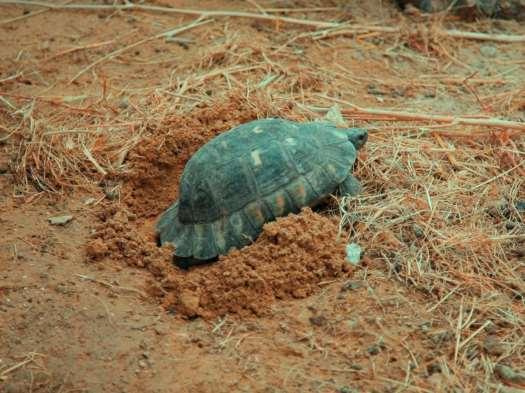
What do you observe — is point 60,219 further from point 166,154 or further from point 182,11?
point 182,11

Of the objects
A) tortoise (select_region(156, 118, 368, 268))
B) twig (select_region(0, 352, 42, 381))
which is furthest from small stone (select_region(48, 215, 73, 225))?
twig (select_region(0, 352, 42, 381))

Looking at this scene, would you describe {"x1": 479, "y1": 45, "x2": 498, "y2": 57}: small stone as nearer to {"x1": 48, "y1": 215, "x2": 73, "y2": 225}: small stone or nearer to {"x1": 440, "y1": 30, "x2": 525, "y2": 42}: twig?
{"x1": 440, "y1": 30, "x2": 525, "y2": 42}: twig

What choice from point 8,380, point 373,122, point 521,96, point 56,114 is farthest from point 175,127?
point 521,96

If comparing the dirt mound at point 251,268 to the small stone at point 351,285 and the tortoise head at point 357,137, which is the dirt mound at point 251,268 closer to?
the small stone at point 351,285

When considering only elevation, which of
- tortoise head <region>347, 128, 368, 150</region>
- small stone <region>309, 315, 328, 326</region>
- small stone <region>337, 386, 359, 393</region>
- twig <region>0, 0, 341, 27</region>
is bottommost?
small stone <region>337, 386, 359, 393</region>

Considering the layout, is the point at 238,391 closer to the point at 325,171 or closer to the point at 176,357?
the point at 176,357

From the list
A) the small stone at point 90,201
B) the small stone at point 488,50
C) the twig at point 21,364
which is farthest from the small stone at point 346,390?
the small stone at point 488,50
